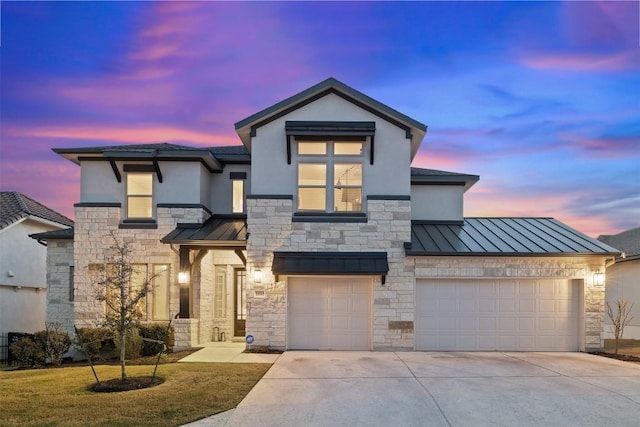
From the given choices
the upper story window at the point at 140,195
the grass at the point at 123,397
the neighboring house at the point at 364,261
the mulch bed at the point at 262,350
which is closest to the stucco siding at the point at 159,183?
the upper story window at the point at 140,195

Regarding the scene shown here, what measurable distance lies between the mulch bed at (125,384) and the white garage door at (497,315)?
7761 mm

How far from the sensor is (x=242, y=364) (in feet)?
37.1

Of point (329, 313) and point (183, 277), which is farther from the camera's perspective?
point (183, 277)

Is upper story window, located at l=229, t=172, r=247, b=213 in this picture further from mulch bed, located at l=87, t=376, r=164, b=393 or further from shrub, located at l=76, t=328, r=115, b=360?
mulch bed, located at l=87, t=376, r=164, b=393

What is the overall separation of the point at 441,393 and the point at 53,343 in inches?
438

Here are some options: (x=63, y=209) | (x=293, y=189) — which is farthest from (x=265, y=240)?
(x=63, y=209)

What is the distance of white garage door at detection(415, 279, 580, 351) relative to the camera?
13734 millimetres

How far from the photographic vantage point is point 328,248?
1375 centimetres

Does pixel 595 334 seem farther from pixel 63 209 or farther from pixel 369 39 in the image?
pixel 63 209

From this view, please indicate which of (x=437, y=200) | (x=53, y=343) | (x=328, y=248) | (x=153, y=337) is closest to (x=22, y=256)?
(x=53, y=343)

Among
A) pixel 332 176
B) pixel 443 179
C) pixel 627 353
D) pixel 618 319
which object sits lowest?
pixel 627 353

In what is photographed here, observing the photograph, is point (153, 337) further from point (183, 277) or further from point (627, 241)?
point (627, 241)

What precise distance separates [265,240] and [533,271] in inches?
320

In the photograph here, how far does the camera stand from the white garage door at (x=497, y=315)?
45.1 feet
